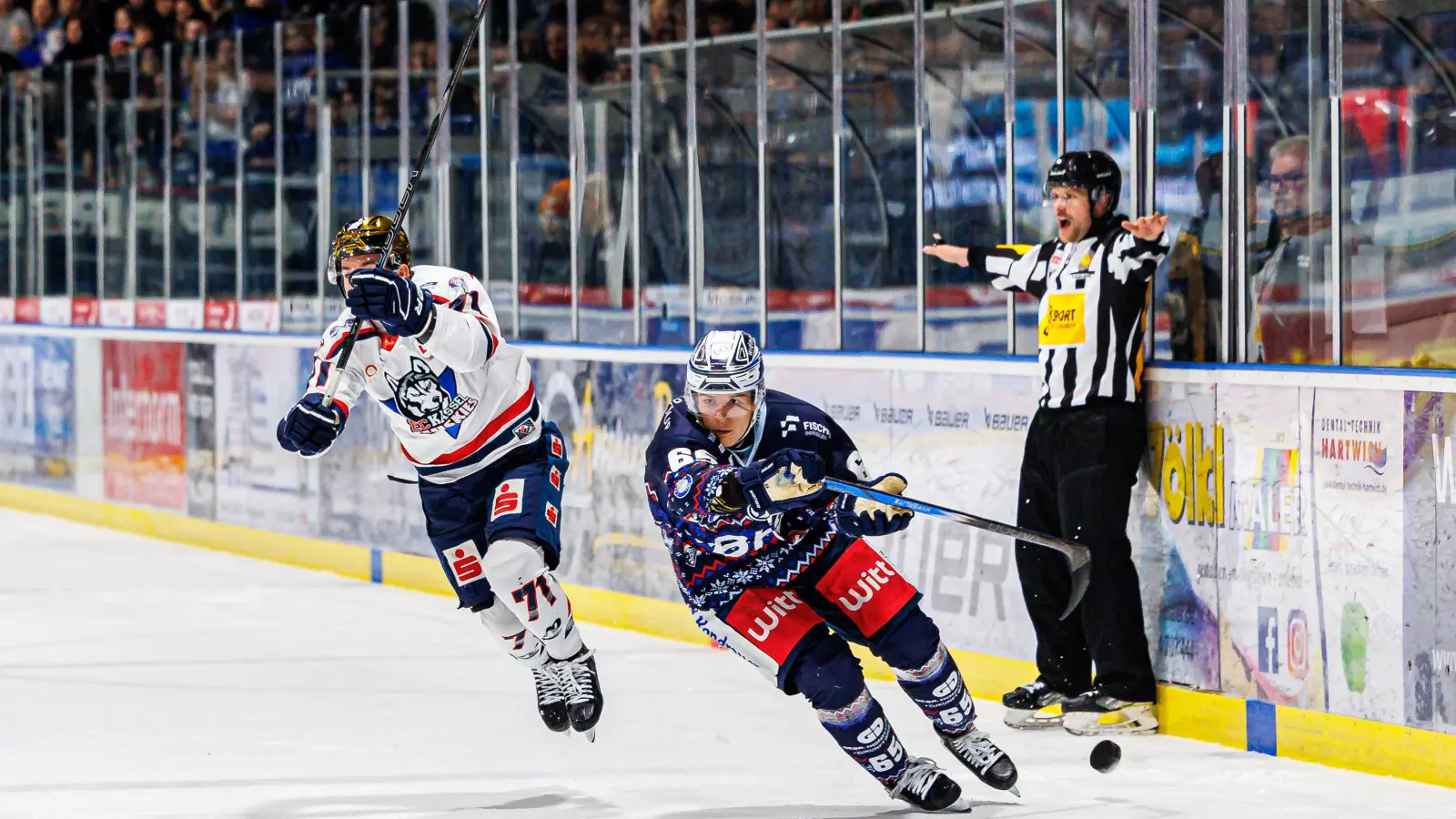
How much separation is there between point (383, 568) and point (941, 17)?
4.02 m

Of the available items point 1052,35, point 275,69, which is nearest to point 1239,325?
point 1052,35

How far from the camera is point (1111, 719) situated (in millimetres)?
5984

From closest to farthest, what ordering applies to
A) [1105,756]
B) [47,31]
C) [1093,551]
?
[1105,756] < [1093,551] < [47,31]

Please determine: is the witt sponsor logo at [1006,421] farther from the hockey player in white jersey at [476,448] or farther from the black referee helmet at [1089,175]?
the hockey player in white jersey at [476,448]

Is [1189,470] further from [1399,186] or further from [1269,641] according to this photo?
[1399,186]

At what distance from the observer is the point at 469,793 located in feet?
17.4

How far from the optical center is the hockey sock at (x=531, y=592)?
5730 millimetres

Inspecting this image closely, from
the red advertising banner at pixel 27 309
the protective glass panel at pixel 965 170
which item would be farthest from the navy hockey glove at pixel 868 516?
the red advertising banner at pixel 27 309

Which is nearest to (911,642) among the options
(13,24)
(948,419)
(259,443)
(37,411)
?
(948,419)

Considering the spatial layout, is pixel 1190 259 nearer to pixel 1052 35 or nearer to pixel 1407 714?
pixel 1052 35

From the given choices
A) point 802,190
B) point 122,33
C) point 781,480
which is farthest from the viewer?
point 122,33

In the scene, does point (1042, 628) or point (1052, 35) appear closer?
point (1042, 628)

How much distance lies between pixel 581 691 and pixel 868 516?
5.09 ft

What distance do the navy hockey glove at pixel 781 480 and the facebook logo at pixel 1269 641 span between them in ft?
5.94
